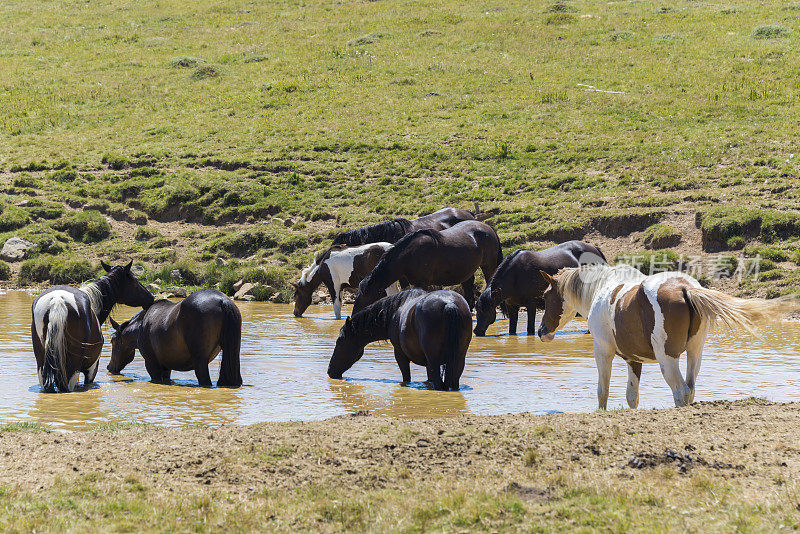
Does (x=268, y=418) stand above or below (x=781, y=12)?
below

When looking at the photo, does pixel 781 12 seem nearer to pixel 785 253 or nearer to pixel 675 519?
pixel 785 253

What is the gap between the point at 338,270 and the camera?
18.4 m

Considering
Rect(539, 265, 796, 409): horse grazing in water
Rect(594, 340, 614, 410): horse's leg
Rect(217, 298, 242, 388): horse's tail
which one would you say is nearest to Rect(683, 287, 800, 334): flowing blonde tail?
Rect(539, 265, 796, 409): horse grazing in water

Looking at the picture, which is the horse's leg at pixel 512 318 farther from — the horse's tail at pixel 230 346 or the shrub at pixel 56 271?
the shrub at pixel 56 271

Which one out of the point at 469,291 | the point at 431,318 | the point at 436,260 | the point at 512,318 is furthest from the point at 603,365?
the point at 469,291

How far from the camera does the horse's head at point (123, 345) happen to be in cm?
1182

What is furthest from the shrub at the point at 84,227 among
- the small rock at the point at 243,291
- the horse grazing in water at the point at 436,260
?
the horse grazing in water at the point at 436,260

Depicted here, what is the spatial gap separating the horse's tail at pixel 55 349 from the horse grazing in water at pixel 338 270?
28.4ft

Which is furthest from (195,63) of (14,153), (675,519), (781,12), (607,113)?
(675,519)

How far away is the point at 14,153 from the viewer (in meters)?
36.5

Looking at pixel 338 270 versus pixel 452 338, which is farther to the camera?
pixel 338 270

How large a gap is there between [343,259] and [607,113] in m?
20.8

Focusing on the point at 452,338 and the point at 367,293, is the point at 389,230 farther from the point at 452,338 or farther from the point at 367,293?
the point at 452,338

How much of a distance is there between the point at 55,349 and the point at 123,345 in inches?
80.6
